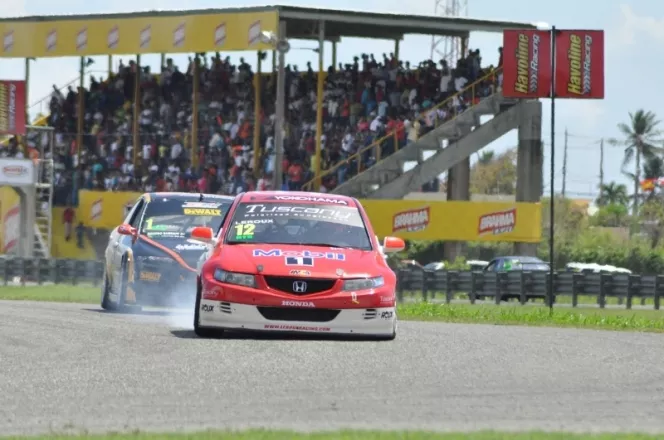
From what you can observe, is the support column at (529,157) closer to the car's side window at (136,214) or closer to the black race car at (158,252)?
the black race car at (158,252)

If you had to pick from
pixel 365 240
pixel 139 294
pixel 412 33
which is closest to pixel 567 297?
pixel 412 33

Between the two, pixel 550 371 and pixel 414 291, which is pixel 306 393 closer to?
pixel 550 371

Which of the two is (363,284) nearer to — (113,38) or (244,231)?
(244,231)

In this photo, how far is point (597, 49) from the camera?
39.8 m

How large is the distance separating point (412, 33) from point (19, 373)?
3628cm

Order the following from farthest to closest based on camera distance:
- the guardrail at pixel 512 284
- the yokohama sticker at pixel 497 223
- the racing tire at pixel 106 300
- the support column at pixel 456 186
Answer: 1. the support column at pixel 456 186
2. the yokohama sticker at pixel 497 223
3. the guardrail at pixel 512 284
4. the racing tire at pixel 106 300

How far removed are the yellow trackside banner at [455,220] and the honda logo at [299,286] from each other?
26927mm

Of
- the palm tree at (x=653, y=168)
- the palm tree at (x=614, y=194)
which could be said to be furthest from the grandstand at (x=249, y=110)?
the palm tree at (x=614, y=194)

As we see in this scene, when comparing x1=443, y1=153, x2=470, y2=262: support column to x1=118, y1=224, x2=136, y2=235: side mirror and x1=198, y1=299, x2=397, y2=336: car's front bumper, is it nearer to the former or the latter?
x1=118, y1=224, x2=136, y2=235: side mirror

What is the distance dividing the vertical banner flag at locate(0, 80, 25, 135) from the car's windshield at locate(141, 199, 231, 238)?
979 inches

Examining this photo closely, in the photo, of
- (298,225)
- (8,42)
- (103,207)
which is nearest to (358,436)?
(298,225)

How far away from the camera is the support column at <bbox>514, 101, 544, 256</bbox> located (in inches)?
1647

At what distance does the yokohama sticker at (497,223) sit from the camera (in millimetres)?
41719

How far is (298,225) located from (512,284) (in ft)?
80.1
